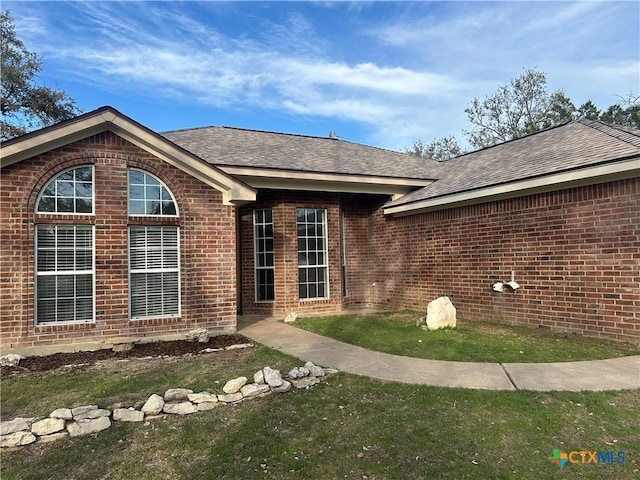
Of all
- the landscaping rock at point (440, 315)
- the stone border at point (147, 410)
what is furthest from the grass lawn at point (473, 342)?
the stone border at point (147, 410)

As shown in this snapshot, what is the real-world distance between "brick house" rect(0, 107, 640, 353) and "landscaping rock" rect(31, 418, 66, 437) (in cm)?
381

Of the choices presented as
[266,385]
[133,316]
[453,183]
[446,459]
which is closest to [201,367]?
[266,385]

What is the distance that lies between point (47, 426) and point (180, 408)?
1.24 meters

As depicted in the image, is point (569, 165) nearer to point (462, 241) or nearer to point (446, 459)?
point (462, 241)

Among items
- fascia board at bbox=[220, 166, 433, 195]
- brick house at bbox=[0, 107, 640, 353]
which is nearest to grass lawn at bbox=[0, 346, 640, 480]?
brick house at bbox=[0, 107, 640, 353]

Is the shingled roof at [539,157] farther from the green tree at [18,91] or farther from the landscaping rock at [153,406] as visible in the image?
the green tree at [18,91]

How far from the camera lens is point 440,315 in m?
8.77

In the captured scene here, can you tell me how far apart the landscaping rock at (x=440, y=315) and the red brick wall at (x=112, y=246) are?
421 centimetres

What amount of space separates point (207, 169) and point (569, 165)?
7006 millimetres

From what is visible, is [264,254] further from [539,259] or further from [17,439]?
[17,439]

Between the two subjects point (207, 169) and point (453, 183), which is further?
point (453, 183)

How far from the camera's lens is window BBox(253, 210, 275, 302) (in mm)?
11703

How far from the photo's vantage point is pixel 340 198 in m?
12.5

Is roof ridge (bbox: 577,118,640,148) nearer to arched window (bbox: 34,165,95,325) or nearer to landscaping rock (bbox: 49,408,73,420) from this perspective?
landscaping rock (bbox: 49,408,73,420)
